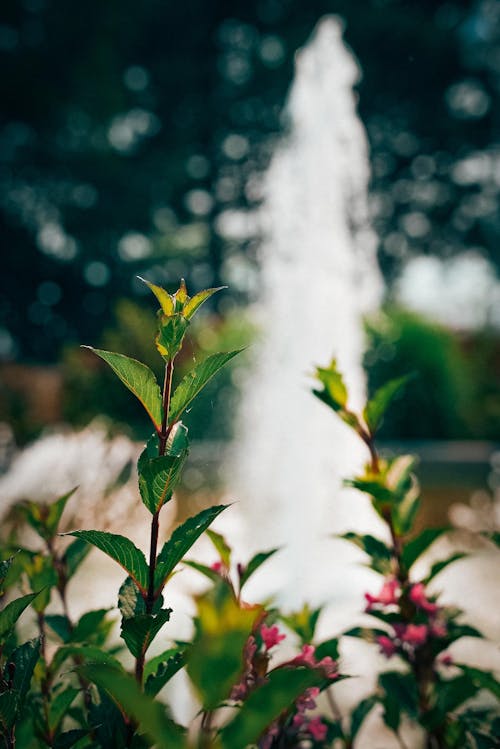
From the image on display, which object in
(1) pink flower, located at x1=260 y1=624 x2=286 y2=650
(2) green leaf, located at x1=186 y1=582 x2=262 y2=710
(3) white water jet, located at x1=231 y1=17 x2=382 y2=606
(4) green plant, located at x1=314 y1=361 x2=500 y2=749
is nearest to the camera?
(2) green leaf, located at x1=186 y1=582 x2=262 y2=710

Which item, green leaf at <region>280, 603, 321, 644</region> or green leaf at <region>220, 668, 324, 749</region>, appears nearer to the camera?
green leaf at <region>220, 668, 324, 749</region>

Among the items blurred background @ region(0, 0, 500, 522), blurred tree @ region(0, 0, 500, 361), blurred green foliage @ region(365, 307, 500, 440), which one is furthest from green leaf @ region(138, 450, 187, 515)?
blurred tree @ region(0, 0, 500, 361)

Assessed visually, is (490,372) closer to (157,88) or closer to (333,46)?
(333,46)

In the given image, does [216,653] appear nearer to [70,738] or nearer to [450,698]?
[70,738]

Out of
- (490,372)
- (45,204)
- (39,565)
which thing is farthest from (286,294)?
(45,204)

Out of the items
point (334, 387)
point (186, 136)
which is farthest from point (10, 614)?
point (186, 136)

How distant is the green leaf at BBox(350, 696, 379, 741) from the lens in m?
1.08

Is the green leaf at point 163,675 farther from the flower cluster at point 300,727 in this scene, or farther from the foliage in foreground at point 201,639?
the flower cluster at point 300,727

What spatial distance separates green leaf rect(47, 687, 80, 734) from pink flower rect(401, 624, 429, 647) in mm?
465

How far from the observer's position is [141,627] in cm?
71

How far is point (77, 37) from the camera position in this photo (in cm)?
1353

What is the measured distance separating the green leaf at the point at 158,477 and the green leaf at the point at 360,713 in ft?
1.93

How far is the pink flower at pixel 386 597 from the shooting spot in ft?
3.37

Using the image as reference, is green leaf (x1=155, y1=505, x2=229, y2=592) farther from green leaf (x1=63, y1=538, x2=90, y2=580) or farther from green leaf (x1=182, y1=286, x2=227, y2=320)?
green leaf (x1=63, y1=538, x2=90, y2=580)
